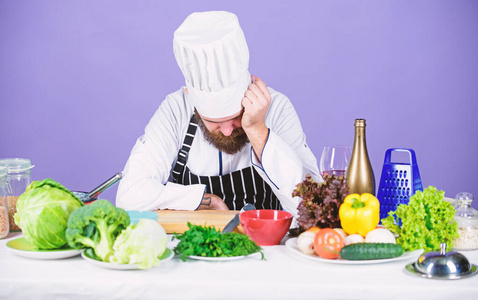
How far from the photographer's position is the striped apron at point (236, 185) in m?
3.17

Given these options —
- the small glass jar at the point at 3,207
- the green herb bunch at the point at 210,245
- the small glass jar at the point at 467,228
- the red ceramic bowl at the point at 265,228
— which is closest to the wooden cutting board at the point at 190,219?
the red ceramic bowl at the point at 265,228

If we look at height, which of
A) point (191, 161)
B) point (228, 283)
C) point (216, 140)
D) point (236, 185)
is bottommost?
point (228, 283)

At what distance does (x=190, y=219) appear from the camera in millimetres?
2146

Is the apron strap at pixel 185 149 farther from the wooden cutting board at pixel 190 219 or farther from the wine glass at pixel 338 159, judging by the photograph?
the wine glass at pixel 338 159

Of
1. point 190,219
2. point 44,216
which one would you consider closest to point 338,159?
point 190,219

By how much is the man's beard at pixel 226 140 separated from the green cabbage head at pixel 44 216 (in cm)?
146

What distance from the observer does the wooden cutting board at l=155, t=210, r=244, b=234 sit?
2027 mm

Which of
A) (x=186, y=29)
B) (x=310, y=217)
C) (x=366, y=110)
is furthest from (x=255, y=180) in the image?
(x=366, y=110)

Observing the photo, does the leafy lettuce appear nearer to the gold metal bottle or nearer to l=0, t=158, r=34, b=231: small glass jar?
the gold metal bottle

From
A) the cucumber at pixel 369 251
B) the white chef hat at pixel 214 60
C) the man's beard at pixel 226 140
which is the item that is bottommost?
the cucumber at pixel 369 251

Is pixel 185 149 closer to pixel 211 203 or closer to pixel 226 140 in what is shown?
pixel 226 140

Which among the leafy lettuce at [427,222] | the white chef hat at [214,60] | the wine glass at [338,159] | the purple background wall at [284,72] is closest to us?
the leafy lettuce at [427,222]

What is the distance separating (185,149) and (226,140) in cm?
30

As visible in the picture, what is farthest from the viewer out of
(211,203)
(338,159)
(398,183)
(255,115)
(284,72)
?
(284,72)
